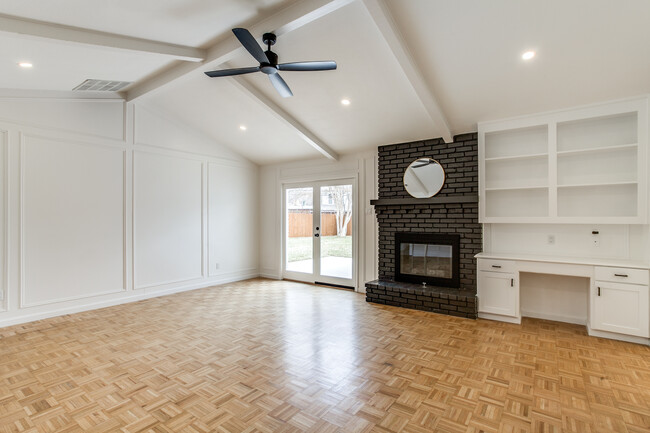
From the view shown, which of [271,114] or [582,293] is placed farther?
[271,114]

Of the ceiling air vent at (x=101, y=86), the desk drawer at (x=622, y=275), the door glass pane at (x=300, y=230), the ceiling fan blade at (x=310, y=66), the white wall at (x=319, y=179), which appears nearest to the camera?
the ceiling fan blade at (x=310, y=66)

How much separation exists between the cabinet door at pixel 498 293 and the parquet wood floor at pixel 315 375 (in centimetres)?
23

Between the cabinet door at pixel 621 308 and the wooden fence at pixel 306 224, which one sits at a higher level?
the wooden fence at pixel 306 224

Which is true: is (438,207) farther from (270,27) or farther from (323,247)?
(270,27)

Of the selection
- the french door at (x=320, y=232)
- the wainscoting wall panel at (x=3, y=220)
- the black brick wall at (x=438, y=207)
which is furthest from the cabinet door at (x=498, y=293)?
the wainscoting wall panel at (x=3, y=220)

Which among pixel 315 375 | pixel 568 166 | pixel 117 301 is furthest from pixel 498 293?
pixel 117 301

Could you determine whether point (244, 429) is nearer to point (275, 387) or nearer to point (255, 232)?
point (275, 387)

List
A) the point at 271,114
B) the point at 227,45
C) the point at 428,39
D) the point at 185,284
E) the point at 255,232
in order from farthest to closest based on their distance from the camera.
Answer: the point at 255,232
the point at 185,284
the point at 271,114
the point at 227,45
the point at 428,39

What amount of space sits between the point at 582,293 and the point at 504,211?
4.20 feet

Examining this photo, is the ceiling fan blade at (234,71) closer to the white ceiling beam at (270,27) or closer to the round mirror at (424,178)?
the white ceiling beam at (270,27)

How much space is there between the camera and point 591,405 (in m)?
2.19

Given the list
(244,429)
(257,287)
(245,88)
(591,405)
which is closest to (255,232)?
(257,287)

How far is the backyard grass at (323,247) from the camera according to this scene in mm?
5816

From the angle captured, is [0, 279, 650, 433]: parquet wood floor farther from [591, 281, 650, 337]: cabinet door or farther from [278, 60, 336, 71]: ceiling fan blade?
[278, 60, 336, 71]: ceiling fan blade
